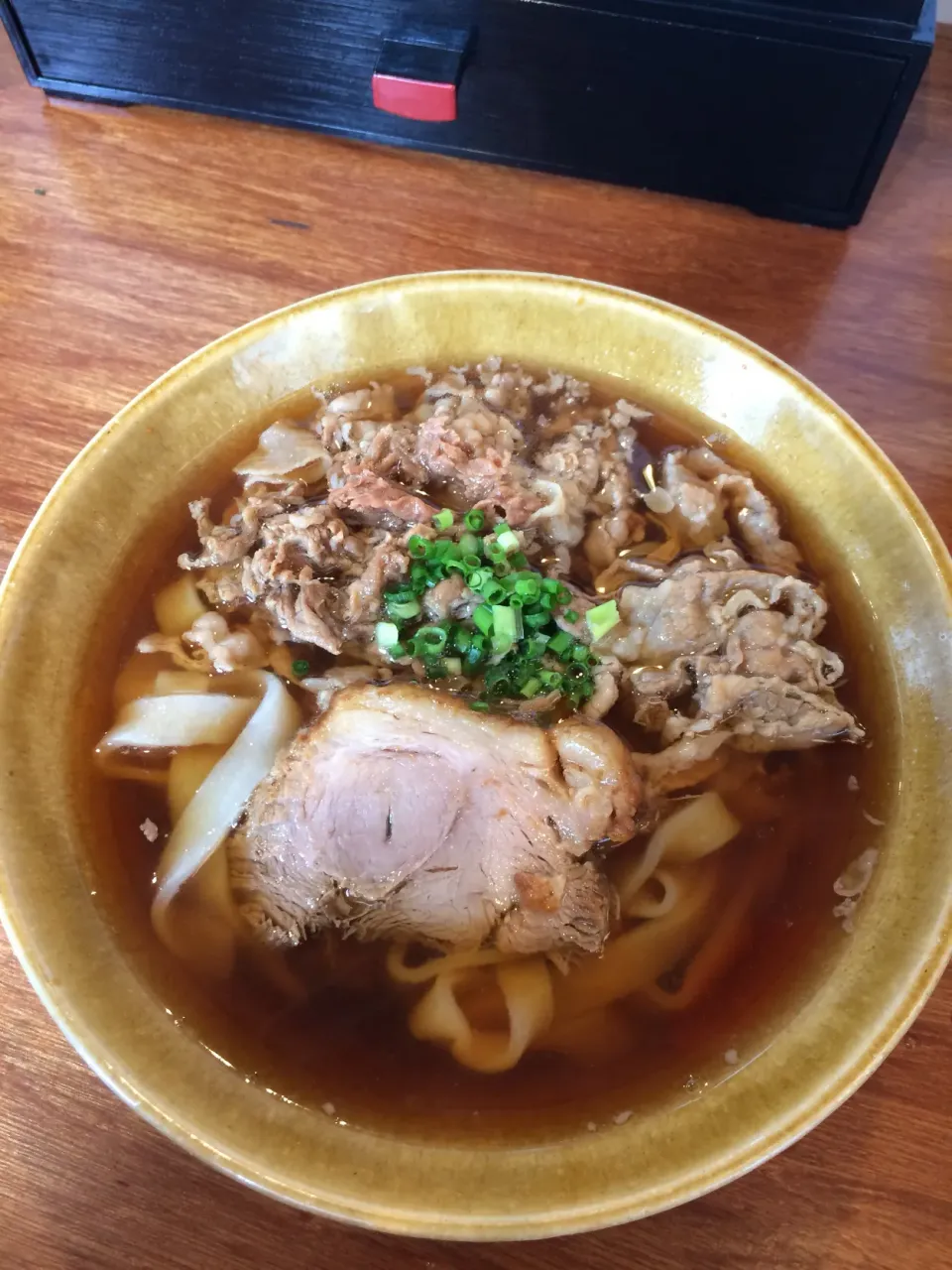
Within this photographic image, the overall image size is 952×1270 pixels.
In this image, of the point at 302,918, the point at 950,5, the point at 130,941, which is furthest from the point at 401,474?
the point at 950,5

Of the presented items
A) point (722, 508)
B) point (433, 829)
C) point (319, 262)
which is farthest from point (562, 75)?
point (433, 829)

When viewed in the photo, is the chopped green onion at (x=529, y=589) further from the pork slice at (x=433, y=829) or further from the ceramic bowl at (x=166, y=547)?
the ceramic bowl at (x=166, y=547)

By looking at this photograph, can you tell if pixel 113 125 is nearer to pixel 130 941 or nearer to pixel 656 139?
pixel 656 139

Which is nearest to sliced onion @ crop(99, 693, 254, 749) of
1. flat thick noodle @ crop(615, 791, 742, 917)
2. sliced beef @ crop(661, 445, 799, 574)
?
flat thick noodle @ crop(615, 791, 742, 917)

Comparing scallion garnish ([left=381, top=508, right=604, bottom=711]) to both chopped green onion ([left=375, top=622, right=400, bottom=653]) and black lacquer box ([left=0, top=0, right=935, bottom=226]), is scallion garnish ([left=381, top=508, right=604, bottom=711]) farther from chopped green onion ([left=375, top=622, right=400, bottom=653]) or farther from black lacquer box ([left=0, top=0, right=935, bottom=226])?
black lacquer box ([left=0, top=0, right=935, bottom=226])

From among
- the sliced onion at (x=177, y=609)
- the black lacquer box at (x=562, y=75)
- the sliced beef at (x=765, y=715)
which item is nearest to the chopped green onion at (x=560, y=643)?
the sliced beef at (x=765, y=715)

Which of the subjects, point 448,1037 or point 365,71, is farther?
point 365,71

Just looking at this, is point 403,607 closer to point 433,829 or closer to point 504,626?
point 504,626
